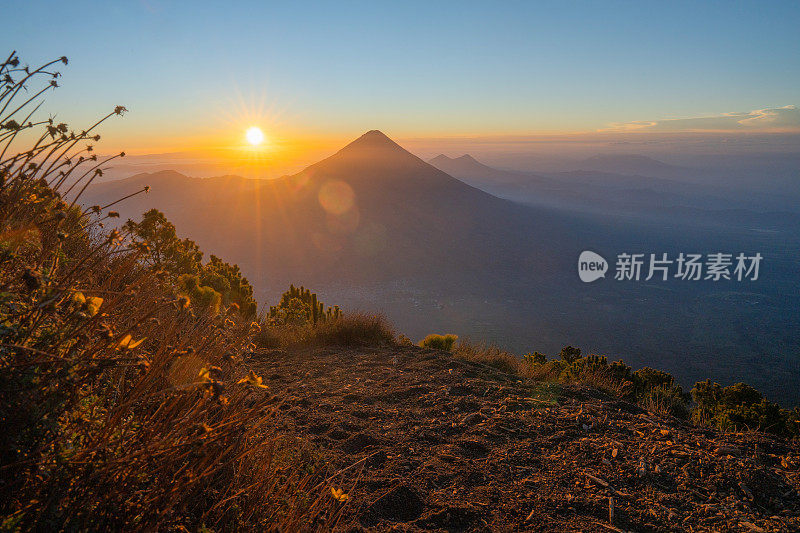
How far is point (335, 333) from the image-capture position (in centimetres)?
803

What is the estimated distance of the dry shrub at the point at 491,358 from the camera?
25.2 feet

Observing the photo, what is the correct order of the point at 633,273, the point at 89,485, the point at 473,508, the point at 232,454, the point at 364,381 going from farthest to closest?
the point at 633,273 < the point at 364,381 < the point at 473,508 < the point at 232,454 < the point at 89,485

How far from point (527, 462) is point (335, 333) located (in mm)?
5082

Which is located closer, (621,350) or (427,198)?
(621,350)

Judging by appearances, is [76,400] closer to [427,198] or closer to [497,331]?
[497,331]

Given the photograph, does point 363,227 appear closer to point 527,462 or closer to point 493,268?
point 493,268

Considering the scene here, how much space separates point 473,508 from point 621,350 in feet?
267

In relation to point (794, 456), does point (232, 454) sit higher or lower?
higher

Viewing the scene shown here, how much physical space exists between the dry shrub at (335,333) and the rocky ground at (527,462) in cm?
238

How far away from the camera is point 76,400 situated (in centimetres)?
143

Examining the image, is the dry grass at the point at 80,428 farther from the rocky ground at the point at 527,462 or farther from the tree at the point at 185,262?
the tree at the point at 185,262

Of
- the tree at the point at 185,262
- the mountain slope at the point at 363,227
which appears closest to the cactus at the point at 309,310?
the tree at the point at 185,262

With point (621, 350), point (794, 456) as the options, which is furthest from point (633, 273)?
point (794, 456)

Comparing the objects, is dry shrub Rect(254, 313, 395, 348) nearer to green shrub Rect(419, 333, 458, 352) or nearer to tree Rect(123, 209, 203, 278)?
green shrub Rect(419, 333, 458, 352)
